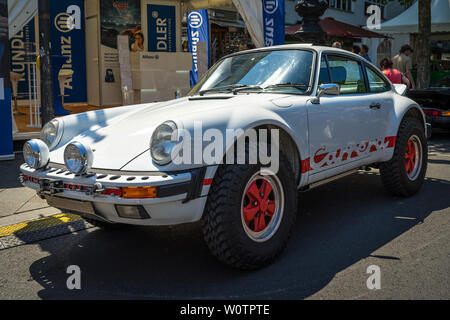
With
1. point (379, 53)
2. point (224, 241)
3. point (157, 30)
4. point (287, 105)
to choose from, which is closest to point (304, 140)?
point (287, 105)

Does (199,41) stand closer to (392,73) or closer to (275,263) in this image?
(392,73)

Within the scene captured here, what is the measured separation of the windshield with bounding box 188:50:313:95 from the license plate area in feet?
5.22

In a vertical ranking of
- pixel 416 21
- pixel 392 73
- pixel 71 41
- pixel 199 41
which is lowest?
pixel 392 73

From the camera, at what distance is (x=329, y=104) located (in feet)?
13.7

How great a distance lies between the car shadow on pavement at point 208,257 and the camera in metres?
3.12

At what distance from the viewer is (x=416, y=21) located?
15672 millimetres

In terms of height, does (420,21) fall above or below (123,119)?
above

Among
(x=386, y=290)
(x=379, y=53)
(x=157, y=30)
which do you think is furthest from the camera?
(x=379, y=53)

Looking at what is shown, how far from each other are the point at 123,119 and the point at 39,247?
1.22 meters

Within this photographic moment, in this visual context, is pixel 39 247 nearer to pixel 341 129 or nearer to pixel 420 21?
pixel 341 129

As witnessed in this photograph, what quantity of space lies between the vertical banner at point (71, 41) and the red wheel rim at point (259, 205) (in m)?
10.1

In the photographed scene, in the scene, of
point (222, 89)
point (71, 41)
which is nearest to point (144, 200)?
point (222, 89)

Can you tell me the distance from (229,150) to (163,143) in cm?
44

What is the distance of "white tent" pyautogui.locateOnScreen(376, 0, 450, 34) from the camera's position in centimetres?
1577
